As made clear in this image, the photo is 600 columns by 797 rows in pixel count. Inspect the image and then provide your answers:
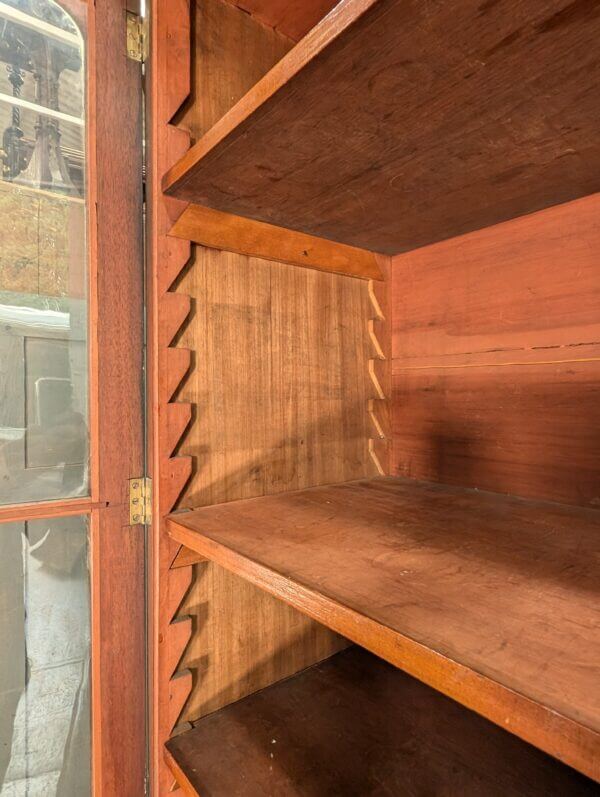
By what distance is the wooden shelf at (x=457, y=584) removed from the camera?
1.04 feet

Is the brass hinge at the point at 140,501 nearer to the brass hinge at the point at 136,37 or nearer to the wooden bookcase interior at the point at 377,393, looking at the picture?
the wooden bookcase interior at the point at 377,393

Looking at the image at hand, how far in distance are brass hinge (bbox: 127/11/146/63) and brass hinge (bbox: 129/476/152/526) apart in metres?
0.72

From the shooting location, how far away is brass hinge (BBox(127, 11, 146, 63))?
2.62 ft

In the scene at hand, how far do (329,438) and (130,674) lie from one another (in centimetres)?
55

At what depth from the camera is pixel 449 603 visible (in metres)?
0.43

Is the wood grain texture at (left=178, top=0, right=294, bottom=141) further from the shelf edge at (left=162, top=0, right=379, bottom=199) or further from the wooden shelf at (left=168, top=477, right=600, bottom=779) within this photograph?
the wooden shelf at (left=168, top=477, right=600, bottom=779)

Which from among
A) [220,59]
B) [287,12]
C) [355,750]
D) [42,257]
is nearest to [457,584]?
[355,750]

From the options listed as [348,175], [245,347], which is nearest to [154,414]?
[245,347]

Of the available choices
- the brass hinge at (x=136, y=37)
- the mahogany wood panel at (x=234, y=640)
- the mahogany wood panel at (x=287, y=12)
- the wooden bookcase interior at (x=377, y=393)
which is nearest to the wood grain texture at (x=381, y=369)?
the wooden bookcase interior at (x=377, y=393)

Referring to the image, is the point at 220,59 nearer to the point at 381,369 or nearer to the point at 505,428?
the point at 381,369

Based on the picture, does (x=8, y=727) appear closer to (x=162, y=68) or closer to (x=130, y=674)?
(x=130, y=674)

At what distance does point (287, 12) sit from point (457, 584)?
3.42ft

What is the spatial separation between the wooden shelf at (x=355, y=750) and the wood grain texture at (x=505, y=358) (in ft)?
1.31

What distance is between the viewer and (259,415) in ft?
2.89
